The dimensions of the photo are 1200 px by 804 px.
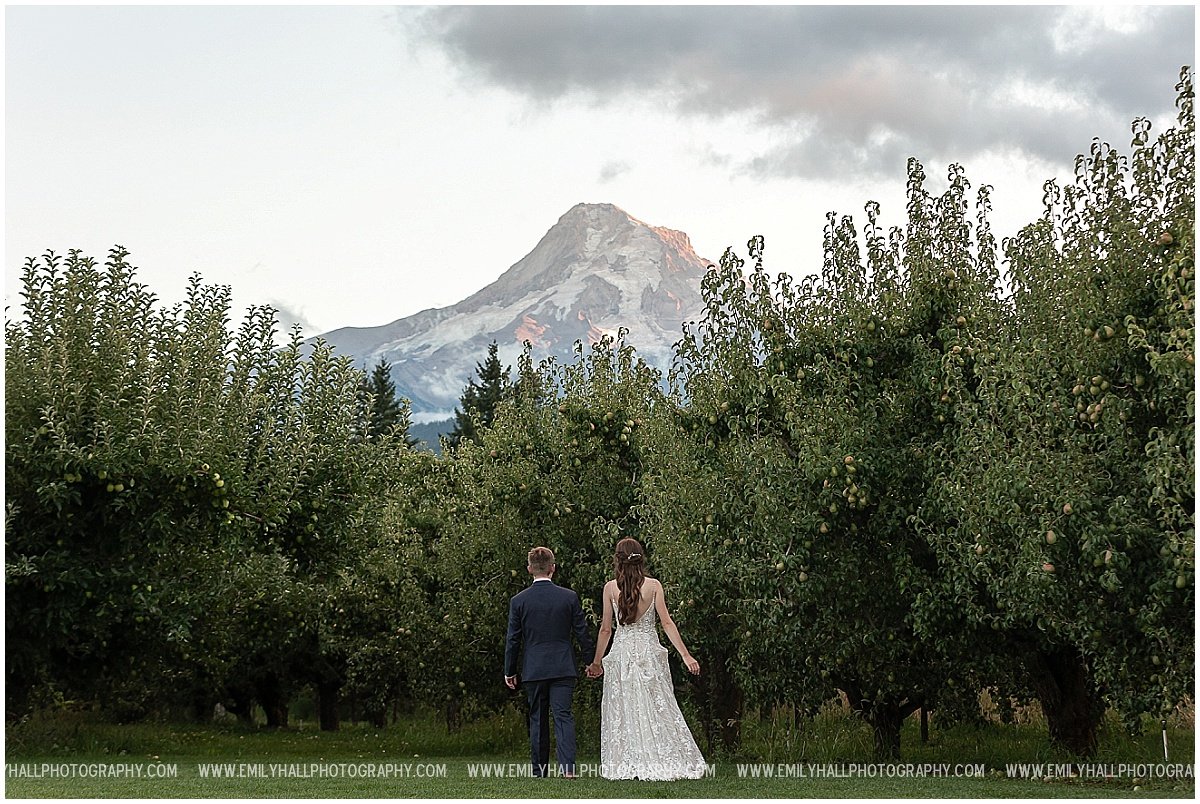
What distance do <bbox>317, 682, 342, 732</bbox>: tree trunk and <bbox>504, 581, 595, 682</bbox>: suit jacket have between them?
27468 mm

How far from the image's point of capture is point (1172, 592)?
11148 mm

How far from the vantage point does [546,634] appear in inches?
505

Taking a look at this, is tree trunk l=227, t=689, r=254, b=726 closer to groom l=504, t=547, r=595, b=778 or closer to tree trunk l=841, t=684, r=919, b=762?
tree trunk l=841, t=684, r=919, b=762

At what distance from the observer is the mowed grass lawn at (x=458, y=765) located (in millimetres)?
12219

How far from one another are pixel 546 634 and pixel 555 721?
0.97 m

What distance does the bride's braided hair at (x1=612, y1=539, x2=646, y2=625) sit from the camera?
1322 cm

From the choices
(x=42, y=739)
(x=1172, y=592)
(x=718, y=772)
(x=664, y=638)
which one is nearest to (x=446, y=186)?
(x=42, y=739)

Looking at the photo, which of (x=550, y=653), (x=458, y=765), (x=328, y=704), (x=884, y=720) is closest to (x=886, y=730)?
(x=884, y=720)

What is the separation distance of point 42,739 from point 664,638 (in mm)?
15766

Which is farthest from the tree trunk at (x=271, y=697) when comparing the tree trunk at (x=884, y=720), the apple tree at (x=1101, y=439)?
the apple tree at (x=1101, y=439)

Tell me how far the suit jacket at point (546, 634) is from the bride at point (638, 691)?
1.74 ft

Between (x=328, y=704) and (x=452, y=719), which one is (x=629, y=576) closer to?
(x=452, y=719)

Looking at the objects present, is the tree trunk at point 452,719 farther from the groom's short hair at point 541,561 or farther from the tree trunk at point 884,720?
the groom's short hair at point 541,561

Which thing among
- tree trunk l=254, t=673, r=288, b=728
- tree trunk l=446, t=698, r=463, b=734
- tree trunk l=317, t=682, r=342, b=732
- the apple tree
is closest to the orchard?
the apple tree
